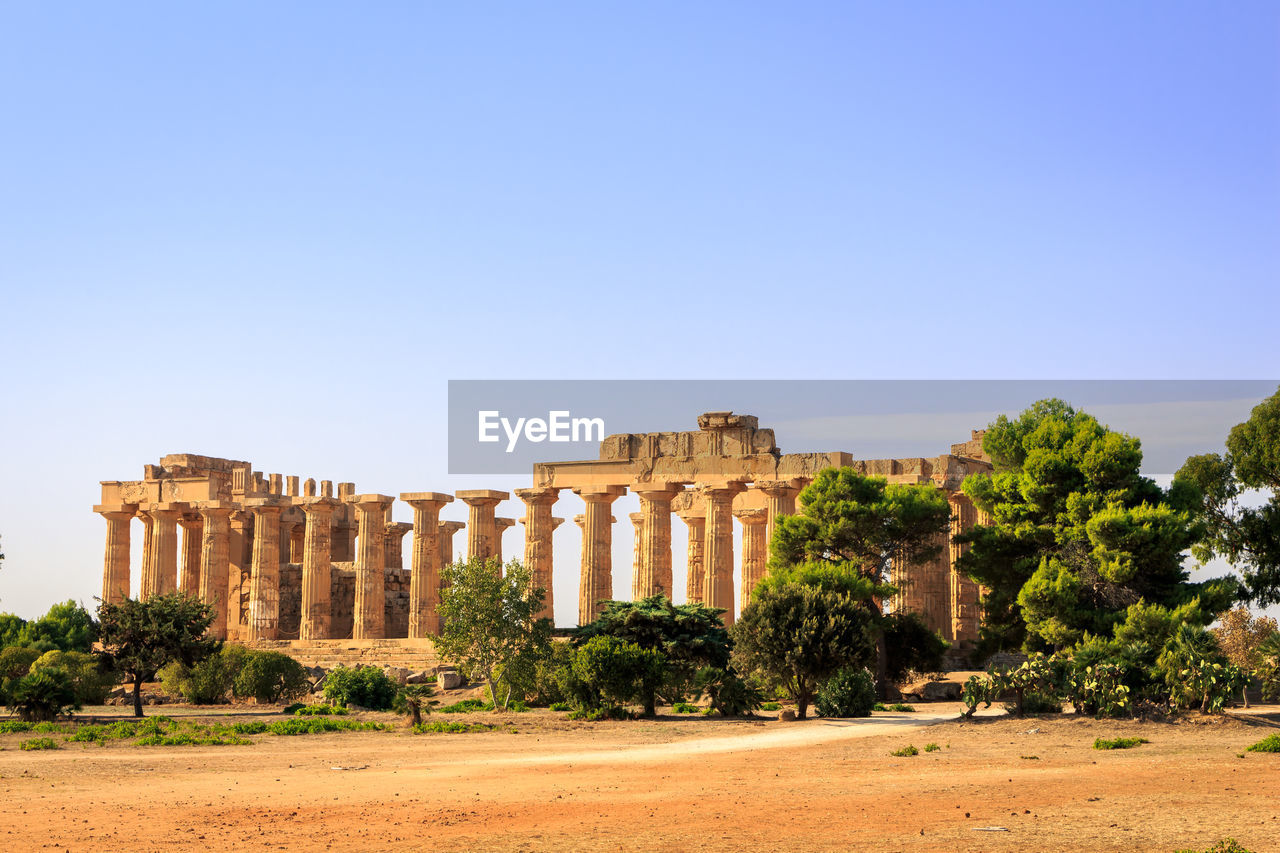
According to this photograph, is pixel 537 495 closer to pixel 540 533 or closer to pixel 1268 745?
pixel 540 533

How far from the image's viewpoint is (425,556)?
51969 millimetres

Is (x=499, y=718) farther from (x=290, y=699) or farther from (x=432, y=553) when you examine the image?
(x=432, y=553)

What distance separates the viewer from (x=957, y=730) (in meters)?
28.9

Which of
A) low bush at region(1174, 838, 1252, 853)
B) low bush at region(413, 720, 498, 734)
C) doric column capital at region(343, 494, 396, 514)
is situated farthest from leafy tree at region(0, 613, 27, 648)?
low bush at region(1174, 838, 1252, 853)

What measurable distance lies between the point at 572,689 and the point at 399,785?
519 inches

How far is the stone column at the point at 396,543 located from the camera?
59.4m

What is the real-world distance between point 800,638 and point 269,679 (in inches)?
652

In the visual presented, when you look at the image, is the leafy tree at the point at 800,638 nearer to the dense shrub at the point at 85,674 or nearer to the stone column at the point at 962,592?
the stone column at the point at 962,592

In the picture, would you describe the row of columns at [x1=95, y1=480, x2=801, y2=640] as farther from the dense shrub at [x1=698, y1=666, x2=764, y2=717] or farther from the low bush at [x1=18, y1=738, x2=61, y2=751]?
the low bush at [x1=18, y1=738, x2=61, y2=751]

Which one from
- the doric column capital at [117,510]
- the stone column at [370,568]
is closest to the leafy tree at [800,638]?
the stone column at [370,568]

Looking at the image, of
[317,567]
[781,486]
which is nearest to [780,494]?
[781,486]

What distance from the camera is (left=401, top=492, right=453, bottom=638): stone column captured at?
51781 millimetres

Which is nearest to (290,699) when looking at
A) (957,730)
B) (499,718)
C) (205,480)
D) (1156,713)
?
(499,718)

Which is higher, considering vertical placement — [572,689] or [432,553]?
[432,553]
